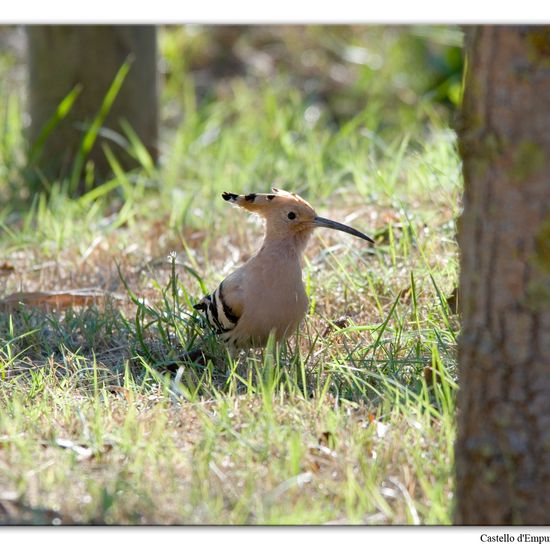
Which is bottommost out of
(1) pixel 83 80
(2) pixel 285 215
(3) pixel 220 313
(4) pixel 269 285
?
(3) pixel 220 313

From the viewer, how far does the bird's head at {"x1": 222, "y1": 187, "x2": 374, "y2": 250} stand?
3.14 meters

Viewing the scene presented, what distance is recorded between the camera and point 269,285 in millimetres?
2996

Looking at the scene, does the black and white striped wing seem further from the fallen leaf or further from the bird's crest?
the fallen leaf

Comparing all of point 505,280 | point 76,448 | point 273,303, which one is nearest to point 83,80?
point 273,303

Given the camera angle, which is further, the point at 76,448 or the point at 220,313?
the point at 220,313

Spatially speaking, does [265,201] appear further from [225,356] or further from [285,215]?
[225,356]

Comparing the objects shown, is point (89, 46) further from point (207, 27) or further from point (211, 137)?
point (207, 27)

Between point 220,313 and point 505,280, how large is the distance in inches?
50.8

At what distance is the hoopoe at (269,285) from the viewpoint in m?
2.98

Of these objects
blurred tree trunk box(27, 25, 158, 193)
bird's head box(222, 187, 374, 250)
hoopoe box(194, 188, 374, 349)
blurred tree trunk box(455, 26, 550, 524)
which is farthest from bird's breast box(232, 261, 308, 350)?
blurred tree trunk box(27, 25, 158, 193)

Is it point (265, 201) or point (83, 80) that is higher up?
point (83, 80)

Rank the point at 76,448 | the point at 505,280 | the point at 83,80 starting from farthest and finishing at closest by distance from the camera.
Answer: the point at 83,80 < the point at 76,448 < the point at 505,280

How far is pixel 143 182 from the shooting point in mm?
4828

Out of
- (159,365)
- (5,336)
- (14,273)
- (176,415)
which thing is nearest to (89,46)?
(14,273)
